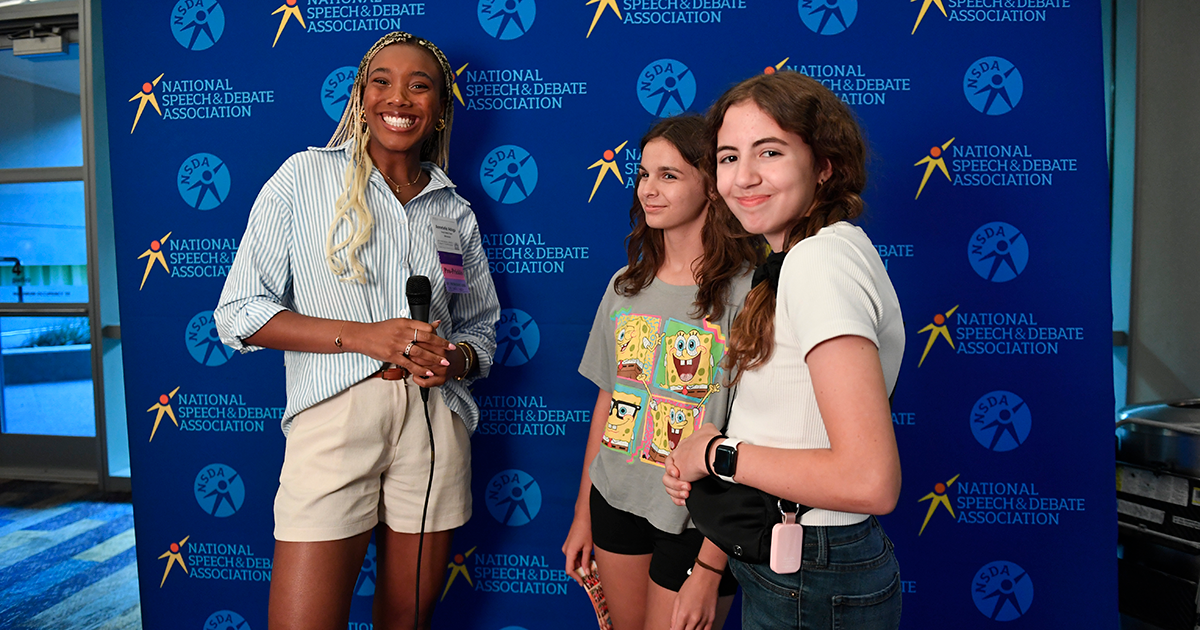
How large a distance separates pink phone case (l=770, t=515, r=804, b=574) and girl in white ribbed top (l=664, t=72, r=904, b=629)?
0.02 meters

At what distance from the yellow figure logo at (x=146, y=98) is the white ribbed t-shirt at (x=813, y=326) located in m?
2.27

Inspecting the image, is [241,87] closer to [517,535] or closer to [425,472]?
[425,472]

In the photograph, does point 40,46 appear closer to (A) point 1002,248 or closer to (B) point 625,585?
(B) point 625,585

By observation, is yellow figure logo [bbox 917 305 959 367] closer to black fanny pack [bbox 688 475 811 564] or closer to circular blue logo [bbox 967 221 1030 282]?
circular blue logo [bbox 967 221 1030 282]

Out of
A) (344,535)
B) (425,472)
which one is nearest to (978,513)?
(425,472)

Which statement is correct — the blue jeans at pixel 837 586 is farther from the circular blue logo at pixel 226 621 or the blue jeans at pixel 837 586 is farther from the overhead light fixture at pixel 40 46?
the overhead light fixture at pixel 40 46

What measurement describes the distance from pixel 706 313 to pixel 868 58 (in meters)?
1.22

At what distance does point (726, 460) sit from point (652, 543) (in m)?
0.64

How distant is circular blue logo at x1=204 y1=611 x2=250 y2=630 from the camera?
7.36 ft

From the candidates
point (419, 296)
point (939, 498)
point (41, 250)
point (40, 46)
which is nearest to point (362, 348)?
point (419, 296)

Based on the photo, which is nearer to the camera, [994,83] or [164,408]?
[994,83]

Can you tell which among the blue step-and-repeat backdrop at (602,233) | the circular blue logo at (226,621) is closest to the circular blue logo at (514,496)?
the blue step-and-repeat backdrop at (602,233)

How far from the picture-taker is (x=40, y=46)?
392cm

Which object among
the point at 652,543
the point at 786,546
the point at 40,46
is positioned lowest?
the point at 652,543
